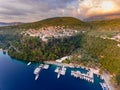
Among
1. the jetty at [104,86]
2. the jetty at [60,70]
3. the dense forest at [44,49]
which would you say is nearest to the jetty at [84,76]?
the jetty at [60,70]

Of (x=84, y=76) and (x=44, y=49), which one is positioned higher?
(x=44, y=49)

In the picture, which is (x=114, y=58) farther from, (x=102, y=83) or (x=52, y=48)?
(x=52, y=48)

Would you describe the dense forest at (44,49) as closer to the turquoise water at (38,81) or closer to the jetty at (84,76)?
the turquoise water at (38,81)

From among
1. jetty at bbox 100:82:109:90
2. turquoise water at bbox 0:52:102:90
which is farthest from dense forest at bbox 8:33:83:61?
jetty at bbox 100:82:109:90

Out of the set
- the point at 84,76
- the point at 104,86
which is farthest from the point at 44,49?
the point at 104,86

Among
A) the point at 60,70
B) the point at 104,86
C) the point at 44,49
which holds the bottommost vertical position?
the point at 60,70

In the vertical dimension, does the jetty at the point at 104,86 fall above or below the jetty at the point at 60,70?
above

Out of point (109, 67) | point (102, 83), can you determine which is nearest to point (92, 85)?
point (102, 83)

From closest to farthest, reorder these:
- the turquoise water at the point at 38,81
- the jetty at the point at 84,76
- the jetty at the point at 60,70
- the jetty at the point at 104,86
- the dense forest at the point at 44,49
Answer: the jetty at the point at 104,86 < the turquoise water at the point at 38,81 < the jetty at the point at 84,76 < the jetty at the point at 60,70 < the dense forest at the point at 44,49

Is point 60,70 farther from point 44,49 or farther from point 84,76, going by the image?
point 44,49
